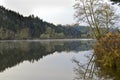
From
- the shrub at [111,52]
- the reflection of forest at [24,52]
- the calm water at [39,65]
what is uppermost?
the shrub at [111,52]

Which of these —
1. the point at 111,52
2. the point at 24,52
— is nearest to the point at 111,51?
the point at 111,52

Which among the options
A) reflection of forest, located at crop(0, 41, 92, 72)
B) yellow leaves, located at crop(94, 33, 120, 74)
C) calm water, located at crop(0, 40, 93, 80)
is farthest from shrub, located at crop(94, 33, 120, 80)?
reflection of forest, located at crop(0, 41, 92, 72)

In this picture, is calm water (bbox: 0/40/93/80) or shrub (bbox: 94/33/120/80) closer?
calm water (bbox: 0/40/93/80)

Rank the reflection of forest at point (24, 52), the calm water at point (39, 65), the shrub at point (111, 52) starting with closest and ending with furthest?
the calm water at point (39, 65), the shrub at point (111, 52), the reflection of forest at point (24, 52)

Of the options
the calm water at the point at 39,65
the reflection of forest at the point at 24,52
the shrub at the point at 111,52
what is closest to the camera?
the calm water at the point at 39,65

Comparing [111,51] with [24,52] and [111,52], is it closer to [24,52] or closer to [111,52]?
[111,52]

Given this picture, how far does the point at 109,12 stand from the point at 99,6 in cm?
154

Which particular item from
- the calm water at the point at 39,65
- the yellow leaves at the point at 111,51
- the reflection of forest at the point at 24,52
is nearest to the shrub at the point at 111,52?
the yellow leaves at the point at 111,51

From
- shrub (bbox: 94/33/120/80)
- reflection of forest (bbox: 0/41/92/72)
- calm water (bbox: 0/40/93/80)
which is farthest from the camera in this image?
reflection of forest (bbox: 0/41/92/72)

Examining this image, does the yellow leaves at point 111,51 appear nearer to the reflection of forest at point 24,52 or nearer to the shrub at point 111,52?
the shrub at point 111,52

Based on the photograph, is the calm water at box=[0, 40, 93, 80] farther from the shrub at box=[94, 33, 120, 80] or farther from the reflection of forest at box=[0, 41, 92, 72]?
the shrub at box=[94, 33, 120, 80]

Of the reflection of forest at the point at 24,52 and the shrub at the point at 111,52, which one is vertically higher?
the shrub at the point at 111,52

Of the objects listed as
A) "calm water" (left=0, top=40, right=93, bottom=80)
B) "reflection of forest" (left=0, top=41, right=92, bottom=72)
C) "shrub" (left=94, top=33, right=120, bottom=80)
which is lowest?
"reflection of forest" (left=0, top=41, right=92, bottom=72)

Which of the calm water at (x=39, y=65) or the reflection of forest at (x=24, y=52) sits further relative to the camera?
the reflection of forest at (x=24, y=52)
